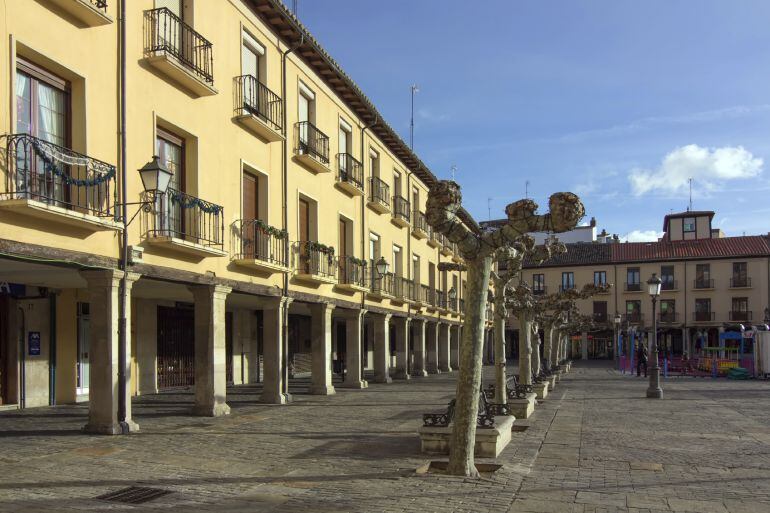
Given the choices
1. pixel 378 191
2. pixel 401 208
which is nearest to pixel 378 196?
pixel 378 191

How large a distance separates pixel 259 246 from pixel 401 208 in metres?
13.1

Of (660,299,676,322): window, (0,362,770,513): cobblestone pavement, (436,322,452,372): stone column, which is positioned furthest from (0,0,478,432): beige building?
(660,299,676,322): window

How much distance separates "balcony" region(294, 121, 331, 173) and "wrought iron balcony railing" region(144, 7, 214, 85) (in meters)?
4.28

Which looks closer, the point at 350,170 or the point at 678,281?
the point at 350,170

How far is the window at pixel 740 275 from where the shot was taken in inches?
2406

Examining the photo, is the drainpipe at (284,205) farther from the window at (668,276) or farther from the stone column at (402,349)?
the window at (668,276)

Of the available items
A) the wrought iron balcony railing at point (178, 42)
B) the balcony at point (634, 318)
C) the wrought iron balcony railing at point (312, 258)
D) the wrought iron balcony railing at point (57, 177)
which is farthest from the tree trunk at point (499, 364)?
the balcony at point (634, 318)

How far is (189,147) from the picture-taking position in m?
13.9

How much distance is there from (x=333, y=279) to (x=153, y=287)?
17.7 ft

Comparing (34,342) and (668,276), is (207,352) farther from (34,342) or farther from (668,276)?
(668,276)

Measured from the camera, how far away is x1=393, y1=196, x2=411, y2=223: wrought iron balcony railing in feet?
91.5

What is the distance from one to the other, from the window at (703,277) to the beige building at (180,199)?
4445cm

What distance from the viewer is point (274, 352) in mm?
17219

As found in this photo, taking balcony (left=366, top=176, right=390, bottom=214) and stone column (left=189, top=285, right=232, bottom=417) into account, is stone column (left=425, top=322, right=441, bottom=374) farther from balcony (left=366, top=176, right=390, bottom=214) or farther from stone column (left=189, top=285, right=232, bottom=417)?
stone column (left=189, top=285, right=232, bottom=417)
